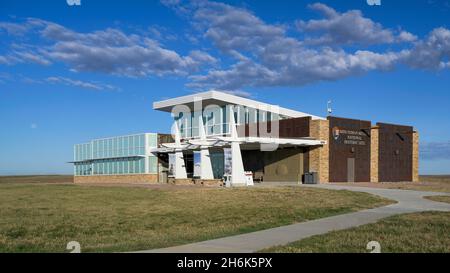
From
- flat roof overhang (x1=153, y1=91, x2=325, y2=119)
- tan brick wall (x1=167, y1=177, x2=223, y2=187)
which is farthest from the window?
tan brick wall (x1=167, y1=177, x2=223, y2=187)

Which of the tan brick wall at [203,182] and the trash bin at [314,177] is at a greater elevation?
the trash bin at [314,177]

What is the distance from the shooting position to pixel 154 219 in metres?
15.6

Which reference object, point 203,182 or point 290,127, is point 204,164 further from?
point 290,127

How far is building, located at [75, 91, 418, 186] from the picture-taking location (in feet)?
127

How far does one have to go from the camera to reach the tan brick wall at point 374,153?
144ft

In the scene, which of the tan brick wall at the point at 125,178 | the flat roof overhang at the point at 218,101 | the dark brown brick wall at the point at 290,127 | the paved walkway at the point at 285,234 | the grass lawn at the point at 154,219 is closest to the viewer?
the paved walkway at the point at 285,234

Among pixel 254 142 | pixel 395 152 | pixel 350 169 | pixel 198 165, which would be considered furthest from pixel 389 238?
pixel 395 152

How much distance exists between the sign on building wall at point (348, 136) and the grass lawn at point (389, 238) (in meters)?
26.9

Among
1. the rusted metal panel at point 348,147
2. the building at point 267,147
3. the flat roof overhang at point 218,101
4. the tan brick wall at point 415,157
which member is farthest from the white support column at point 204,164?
the tan brick wall at point 415,157

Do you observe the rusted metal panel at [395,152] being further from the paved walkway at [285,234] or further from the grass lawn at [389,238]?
the grass lawn at [389,238]

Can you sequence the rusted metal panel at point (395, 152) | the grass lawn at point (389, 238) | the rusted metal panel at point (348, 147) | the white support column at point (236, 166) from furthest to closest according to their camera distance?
1. the rusted metal panel at point (395, 152)
2. the rusted metal panel at point (348, 147)
3. the white support column at point (236, 166)
4. the grass lawn at point (389, 238)

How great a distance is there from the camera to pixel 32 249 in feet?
33.6
